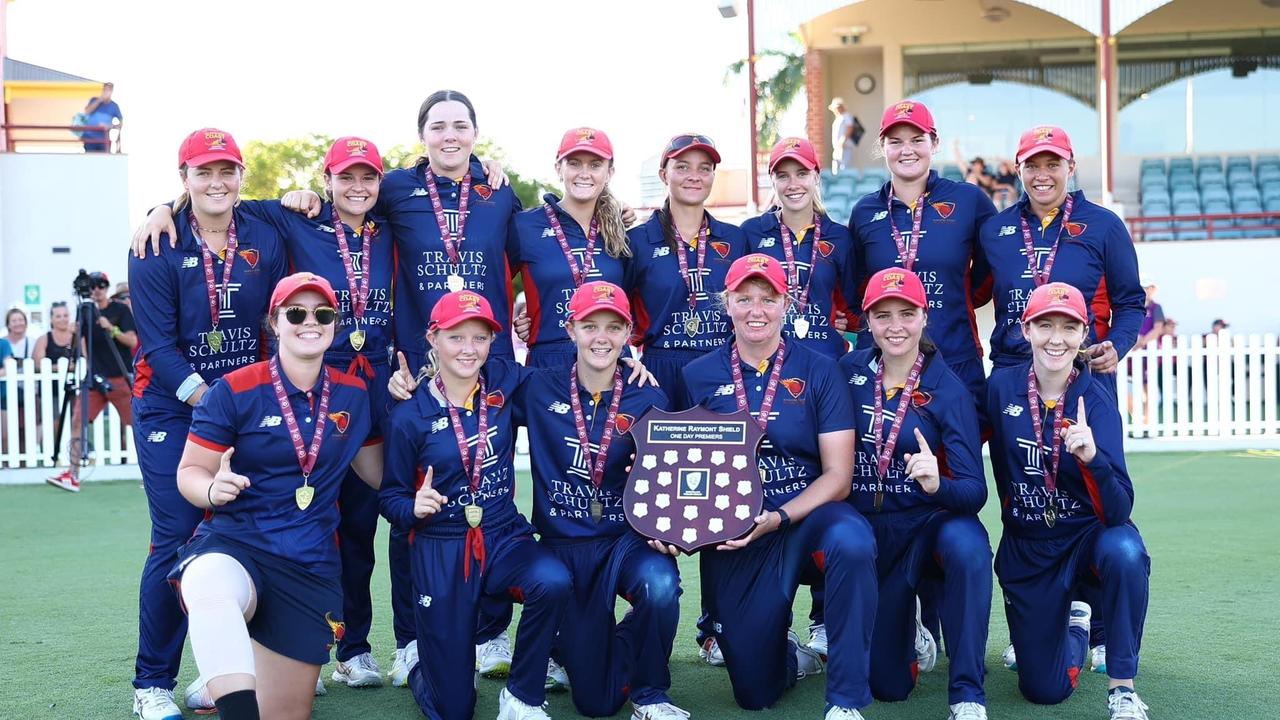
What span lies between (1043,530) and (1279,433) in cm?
1074

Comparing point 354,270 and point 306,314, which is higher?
point 354,270

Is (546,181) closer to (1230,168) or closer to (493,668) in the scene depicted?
(1230,168)

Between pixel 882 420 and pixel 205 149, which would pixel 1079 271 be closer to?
pixel 882 420

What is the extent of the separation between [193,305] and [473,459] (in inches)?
51.9

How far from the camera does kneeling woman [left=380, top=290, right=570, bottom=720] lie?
15.8 feet

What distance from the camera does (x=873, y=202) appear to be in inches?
237

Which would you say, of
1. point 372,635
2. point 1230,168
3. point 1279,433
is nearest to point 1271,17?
point 1230,168

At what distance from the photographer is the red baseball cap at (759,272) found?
16.7 feet

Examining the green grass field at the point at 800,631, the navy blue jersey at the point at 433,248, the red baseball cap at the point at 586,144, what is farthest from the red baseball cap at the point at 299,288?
the green grass field at the point at 800,631

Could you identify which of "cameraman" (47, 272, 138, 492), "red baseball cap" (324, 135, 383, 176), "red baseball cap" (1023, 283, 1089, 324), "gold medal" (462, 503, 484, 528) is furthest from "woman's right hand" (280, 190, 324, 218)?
"cameraman" (47, 272, 138, 492)

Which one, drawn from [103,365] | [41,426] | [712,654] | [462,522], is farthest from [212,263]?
[41,426]

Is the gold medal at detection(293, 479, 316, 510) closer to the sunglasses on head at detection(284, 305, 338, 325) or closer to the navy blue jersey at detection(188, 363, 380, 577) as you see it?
the navy blue jersey at detection(188, 363, 380, 577)

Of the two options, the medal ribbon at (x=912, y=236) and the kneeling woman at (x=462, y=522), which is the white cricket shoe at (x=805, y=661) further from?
the medal ribbon at (x=912, y=236)

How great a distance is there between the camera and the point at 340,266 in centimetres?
547
